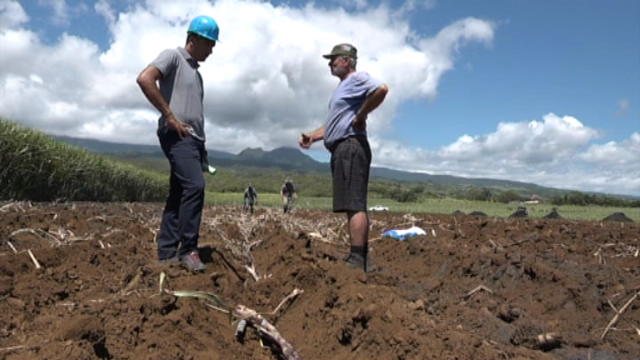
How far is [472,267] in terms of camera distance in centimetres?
507

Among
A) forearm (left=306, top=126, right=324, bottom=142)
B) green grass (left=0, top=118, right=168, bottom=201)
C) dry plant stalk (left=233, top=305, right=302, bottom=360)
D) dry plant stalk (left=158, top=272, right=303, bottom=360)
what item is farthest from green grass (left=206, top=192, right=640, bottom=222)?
dry plant stalk (left=233, top=305, right=302, bottom=360)

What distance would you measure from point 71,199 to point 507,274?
16204 millimetres

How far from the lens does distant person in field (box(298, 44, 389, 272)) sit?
184 inches

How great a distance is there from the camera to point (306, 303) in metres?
3.62

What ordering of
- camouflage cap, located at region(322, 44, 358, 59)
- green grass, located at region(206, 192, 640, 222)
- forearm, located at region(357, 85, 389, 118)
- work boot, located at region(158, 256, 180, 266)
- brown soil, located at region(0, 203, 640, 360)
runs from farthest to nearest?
green grass, located at region(206, 192, 640, 222), camouflage cap, located at region(322, 44, 358, 59), forearm, located at region(357, 85, 389, 118), work boot, located at region(158, 256, 180, 266), brown soil, located at region(0, 203, 640, 360)

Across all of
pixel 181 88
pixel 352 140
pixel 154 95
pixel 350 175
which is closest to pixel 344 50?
pixel 352 140

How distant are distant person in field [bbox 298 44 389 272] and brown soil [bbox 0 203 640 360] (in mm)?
446

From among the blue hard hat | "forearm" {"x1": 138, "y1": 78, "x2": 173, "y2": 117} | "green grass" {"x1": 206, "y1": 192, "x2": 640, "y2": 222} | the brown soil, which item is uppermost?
the blue hard hat

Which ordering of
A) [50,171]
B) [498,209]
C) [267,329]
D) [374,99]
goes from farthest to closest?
[498,209] → [50,171] → [374,99] → [267,329]

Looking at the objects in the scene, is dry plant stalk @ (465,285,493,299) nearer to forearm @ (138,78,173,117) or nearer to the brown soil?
the brown soil

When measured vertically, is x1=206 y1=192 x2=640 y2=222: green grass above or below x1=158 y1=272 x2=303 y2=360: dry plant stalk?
below

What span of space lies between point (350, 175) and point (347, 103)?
64 cm

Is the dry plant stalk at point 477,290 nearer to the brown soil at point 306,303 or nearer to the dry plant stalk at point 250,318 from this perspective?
the brown soil at point 306,303

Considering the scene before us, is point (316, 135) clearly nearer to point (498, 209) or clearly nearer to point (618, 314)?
point (618, 314)
